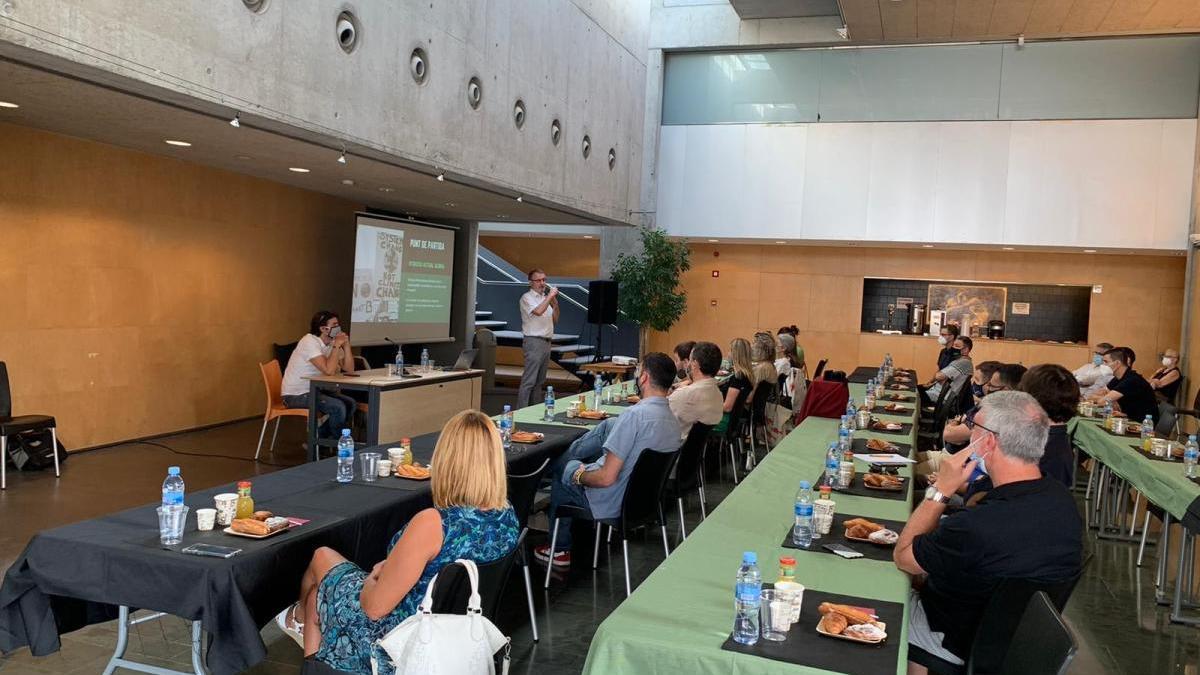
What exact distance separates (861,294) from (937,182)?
239cm

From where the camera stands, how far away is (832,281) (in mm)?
14859

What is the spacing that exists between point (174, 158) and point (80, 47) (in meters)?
4.60

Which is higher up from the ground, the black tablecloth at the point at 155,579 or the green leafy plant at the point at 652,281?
the green leafy plant at the point at 652,281

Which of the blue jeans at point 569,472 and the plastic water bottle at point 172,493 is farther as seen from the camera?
the blue jeans at point 569,472

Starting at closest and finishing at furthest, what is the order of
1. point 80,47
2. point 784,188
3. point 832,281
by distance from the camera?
point 80,47 → point 784,188 → point 832,281

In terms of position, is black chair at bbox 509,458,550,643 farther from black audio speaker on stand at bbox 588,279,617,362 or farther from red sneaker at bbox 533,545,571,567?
black audio speaker on stand at bbox 588,279,617,362

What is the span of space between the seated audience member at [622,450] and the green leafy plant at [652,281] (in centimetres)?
878

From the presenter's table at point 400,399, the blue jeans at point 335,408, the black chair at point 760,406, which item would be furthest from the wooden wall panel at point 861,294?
the blue jeans at point 335,408

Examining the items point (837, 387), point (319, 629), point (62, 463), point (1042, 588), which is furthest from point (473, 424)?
point (62, 463)

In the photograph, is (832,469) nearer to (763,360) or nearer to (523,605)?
(523,605)

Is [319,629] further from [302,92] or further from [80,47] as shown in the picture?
[302,92]

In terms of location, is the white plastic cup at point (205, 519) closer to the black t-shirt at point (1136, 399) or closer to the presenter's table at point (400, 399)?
the presenter's table at point (400, 399)

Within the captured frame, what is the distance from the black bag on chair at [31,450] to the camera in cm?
685

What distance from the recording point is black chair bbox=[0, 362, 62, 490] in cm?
644
